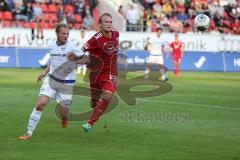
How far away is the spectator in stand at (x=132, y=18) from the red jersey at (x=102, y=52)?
1184 inches

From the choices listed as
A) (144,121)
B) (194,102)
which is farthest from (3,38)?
(144,121)

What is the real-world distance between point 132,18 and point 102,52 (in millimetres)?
30374

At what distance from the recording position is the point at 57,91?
13.5 meters

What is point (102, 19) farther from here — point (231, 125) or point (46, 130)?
point (231, 125)

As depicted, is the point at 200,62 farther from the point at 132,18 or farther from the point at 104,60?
the point at 104,60

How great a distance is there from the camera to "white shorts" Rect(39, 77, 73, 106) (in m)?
13.1

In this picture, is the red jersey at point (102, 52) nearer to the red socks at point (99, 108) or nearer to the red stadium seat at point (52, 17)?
the red socks at point (99, 108)

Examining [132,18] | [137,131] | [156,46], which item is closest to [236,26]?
[132,18]

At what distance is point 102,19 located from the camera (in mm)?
13648

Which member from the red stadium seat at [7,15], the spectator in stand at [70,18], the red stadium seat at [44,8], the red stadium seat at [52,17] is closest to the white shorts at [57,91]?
the red stadium seat at [7,15]

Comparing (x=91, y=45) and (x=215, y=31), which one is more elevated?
(x=91, y=45)

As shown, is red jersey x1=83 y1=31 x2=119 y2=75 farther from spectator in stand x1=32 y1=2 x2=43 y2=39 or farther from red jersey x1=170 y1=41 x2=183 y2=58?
spectator in stand x1=32 y1=2 x2=43 y2=39

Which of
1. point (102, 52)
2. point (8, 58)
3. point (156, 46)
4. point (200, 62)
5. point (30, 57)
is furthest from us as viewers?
point (200, 62)

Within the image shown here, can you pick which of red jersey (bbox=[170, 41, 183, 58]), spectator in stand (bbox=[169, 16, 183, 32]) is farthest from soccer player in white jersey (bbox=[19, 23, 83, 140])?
spectator in stand (bbox=[169, 16, 183, 32])
